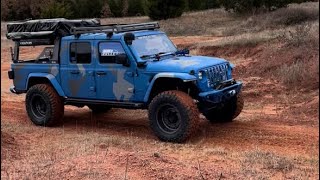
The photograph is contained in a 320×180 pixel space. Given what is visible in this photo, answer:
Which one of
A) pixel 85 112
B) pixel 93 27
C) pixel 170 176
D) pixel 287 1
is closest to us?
pixel 170 176

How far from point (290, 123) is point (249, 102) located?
2.64 metres

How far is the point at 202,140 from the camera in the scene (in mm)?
8594

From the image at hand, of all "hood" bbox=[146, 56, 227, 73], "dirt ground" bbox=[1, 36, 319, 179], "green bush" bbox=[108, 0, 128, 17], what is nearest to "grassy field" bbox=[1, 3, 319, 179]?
"dirt ground" bbox=[1, 36, 319, 179]

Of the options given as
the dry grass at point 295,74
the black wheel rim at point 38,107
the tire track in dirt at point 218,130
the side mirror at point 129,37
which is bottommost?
the tire track in dirt at point 218,130

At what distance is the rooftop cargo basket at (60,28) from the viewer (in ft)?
30.2

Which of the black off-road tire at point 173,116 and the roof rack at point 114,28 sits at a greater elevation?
the roof rack at point 114,28

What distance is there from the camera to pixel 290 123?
9.65 meters

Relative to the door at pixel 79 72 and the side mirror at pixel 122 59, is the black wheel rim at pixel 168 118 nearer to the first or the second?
the side mirror at pixel 122 59

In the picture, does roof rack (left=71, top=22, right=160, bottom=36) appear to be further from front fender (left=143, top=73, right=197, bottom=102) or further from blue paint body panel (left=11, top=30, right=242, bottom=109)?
front fender (left=143, top=73, right=197, bottom=102)

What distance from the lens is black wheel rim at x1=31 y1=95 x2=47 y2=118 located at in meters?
10.3

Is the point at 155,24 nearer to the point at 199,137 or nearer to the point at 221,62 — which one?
the point at 221,62

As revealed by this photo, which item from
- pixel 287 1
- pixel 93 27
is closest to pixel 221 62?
pixel 93 27

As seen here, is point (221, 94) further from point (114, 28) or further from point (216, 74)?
point (114, 28)

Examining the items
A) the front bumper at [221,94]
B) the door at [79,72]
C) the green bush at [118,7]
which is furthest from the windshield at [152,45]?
the green bush at [118,7]
